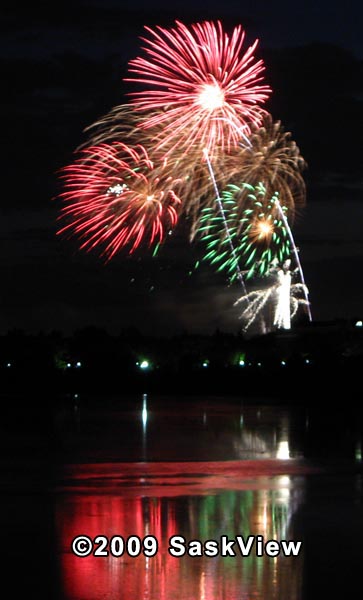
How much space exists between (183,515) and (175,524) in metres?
0.58

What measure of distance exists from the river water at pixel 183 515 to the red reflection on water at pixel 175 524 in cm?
2

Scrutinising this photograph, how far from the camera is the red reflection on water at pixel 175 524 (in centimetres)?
877

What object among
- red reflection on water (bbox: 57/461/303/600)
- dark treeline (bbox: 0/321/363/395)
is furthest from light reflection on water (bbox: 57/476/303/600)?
dark treeline (bbox: 0/321/363/395)

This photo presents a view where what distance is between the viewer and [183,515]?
1225 cm

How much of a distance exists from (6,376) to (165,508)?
2797 inches

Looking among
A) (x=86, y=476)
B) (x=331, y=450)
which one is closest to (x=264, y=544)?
(x=86, y=476)

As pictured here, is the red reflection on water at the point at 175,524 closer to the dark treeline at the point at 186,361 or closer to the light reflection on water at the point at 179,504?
the light reflection on water at the point at 179,504

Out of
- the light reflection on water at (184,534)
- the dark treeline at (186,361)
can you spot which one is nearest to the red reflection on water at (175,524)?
the light reflection on water at (184,534)

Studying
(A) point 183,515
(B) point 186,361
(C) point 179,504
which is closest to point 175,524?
(A) point 183,515

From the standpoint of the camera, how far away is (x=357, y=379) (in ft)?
173

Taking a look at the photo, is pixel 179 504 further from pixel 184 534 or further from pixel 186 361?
pixel 186 361

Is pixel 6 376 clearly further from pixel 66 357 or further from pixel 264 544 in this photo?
pixel 264 544

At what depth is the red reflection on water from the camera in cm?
877

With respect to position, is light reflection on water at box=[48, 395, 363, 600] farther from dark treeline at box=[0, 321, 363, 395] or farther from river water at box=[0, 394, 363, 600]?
dark treeline at box=[0, 321, 363, 395]
